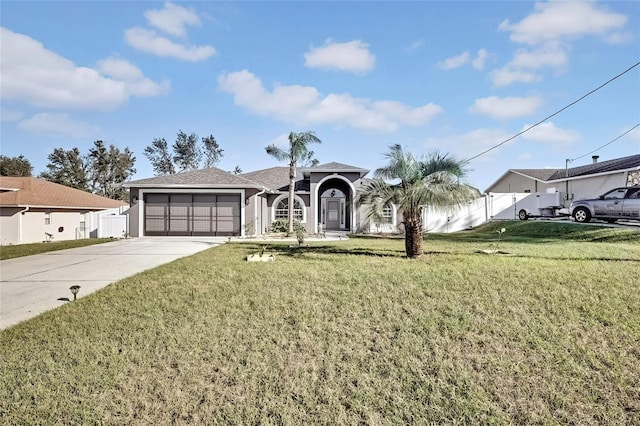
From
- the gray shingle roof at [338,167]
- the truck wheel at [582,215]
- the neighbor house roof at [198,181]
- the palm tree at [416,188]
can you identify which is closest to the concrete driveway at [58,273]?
the neighbor house roof at [198,181]

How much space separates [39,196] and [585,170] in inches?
1502

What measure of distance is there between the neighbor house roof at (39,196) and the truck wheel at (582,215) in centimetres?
3140

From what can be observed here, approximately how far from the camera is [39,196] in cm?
2194

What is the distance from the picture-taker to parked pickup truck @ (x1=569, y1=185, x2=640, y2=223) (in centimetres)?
1435

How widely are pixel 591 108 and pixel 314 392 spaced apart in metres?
18.0

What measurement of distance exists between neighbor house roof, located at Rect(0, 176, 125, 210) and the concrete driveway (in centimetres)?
1094

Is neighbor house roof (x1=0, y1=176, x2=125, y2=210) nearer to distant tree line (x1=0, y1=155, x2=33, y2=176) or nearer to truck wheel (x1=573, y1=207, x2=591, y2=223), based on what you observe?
distant tree line (x1=0, y1=155, x2=33, y2=176)

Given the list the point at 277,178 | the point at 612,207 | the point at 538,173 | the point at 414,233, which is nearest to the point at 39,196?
the point at 277,178

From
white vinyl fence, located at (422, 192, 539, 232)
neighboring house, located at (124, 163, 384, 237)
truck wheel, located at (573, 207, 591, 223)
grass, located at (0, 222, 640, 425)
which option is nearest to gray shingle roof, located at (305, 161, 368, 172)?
neighboring house, located at (124, 163, 384, 237)

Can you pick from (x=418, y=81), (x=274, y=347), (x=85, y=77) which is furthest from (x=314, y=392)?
(x=85, y=77)

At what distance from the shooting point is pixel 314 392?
3.72 metres

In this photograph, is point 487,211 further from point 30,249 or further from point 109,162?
point 109,162

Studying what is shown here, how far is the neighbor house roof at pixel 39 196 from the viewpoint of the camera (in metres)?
20.4

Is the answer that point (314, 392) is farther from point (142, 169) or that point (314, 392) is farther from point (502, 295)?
point (142, 169)
